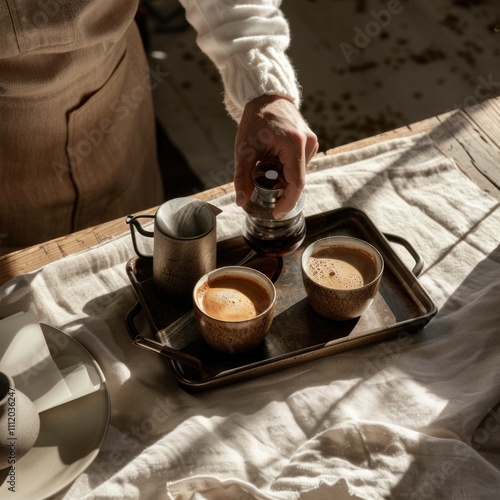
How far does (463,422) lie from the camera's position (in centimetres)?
93

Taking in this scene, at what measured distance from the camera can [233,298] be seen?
1.04m

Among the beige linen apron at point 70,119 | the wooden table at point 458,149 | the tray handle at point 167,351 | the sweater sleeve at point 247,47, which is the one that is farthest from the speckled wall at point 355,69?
the tray handle at point 167,351

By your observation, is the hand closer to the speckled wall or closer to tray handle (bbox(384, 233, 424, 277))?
tray handle (bbox(384, 233, 424, 277))

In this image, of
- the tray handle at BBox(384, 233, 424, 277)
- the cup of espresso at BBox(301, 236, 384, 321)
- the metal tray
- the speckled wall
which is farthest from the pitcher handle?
the speckled wall

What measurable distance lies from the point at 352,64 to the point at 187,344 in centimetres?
199

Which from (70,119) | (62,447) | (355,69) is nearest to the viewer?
(62,447)

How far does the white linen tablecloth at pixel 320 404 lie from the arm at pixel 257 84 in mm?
179

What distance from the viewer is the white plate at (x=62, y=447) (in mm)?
875

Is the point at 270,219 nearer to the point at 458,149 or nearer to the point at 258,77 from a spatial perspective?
the point at 258,77

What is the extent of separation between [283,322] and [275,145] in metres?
0.27

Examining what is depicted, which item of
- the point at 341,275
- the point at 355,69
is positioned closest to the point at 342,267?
the point at 341,275

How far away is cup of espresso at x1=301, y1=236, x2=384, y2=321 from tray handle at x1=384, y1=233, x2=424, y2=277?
4.1 inches

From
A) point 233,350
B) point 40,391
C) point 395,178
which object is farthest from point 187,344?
point 395,178

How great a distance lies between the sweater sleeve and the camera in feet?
3.89
